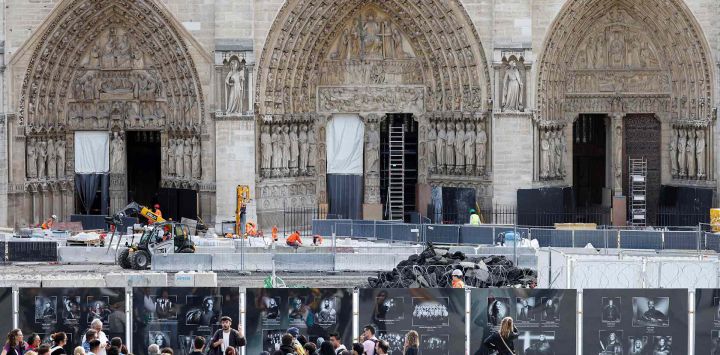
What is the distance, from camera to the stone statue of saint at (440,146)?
57875 mm

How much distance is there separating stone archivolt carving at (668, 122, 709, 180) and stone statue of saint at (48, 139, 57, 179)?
1694 centimetres

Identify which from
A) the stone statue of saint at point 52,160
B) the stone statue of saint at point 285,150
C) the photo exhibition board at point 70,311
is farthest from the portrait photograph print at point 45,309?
the stone statue of saint at point 52,160

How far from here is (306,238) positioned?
56.1 metres

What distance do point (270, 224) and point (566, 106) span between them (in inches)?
347

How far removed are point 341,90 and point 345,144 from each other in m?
1.55

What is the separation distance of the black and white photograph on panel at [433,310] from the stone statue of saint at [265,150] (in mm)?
23289

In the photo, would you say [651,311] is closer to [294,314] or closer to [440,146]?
[294,314]

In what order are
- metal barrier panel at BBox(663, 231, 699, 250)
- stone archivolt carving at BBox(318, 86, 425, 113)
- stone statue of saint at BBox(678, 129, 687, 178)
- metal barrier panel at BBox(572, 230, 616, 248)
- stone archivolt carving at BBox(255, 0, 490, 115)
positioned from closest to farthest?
1. metal barrier panel at BBox(663, 231, 699, 250)
2. metal barrier panel at BBox(572, 230, 616, 248)
3. stone archivolt carving at BBox(255, 0, 490, 115)
4. stone statue of saint at BBox(678, 129, 687, 178)
5. stone archivolt carving at BBox(318, 86, 425, 113)

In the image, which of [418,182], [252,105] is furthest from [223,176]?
[418,182]

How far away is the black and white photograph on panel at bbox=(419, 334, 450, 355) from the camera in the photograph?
33.9 metres

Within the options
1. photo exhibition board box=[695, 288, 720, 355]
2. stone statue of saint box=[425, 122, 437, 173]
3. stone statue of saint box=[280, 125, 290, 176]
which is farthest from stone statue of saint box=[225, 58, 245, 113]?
photo exhibition board box=[695, 288, 720, 355]

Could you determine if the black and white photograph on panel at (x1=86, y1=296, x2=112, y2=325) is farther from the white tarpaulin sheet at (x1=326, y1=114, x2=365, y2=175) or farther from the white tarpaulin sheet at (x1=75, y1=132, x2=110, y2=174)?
the white tarpaulin sheet at (x1=326, y1=114, x2=365, y2=175)

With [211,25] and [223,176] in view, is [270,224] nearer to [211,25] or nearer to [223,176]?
[223,176]

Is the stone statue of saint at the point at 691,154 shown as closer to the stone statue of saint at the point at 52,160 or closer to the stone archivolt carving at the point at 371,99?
the stone archivolt carving at the point at 371,99
